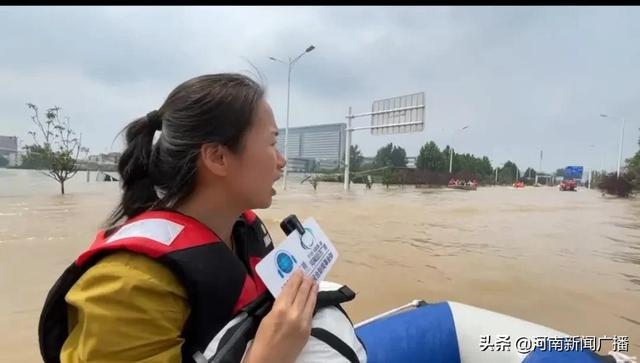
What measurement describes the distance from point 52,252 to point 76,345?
21.0ft

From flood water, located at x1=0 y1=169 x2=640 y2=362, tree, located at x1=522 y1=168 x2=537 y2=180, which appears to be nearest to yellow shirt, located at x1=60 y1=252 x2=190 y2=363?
flood water, located at x1=0 y1=169 x2=640 y2=362

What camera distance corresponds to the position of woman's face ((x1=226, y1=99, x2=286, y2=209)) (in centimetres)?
94

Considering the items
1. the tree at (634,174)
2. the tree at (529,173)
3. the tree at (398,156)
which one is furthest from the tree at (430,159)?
the tree at (529,173)

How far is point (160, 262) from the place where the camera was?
31.4 inches

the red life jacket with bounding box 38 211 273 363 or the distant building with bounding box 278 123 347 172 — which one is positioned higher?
the distant building with bounding box 278 123 347 172

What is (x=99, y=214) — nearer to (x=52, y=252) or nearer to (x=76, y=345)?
(x=52, y=252)

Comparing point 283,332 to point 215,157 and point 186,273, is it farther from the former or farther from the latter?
point 215,157

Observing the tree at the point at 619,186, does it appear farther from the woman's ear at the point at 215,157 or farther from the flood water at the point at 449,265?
the woman's ear at the point at 215,157

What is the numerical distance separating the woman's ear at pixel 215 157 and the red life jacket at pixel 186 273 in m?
0.12

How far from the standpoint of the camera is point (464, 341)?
1449 millimetres

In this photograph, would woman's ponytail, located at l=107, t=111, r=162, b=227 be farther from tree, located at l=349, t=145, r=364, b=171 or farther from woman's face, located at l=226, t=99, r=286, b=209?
tree, located at l=349, t=145, r=364, b=171

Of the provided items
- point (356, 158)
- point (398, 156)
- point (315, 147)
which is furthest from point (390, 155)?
point (315, 147)

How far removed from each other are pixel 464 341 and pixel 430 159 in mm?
46277

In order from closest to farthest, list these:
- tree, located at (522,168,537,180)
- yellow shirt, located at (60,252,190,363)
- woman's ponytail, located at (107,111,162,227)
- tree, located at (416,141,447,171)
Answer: yellow shirt, located at (60,252,190,363) < woman's ponytail, located at (107,111,162,227) < tree, located at (416,141,447,171) < tree, located at (522,168,537,180)
